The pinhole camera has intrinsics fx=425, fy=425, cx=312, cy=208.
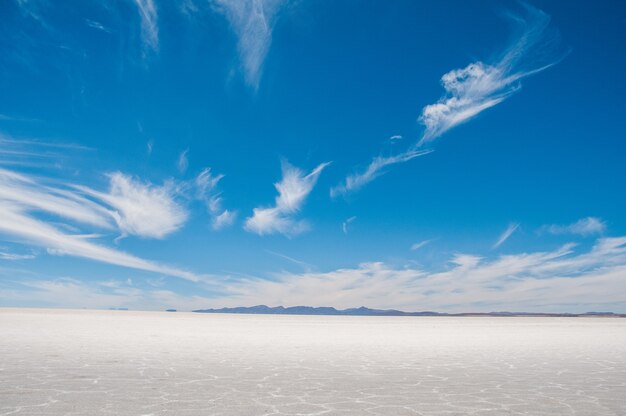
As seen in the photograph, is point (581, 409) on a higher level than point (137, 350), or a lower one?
lower

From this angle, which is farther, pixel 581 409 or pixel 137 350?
pixel 137 350

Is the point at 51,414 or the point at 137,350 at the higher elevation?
the point at 137,350

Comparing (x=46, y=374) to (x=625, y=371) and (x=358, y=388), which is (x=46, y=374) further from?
(x=625, y=371)

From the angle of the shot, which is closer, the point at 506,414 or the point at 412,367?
the point at 506,414

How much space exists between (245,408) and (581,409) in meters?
3.58

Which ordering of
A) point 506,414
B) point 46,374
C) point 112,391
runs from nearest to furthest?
point 506,414
point 112,391
point 46,374

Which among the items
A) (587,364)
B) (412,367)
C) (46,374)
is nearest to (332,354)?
(412,367)

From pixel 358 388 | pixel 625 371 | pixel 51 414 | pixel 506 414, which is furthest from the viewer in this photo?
pixel 625 371

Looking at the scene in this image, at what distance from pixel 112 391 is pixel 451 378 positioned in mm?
4872

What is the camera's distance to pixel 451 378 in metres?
6.66

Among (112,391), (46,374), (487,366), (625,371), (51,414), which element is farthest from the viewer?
(487,366)

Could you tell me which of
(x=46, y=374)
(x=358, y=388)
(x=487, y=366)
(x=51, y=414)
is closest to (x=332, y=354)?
A: (x=487, y=366)

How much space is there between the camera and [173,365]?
25.1 feet

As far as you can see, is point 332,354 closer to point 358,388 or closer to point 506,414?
point 358,388
